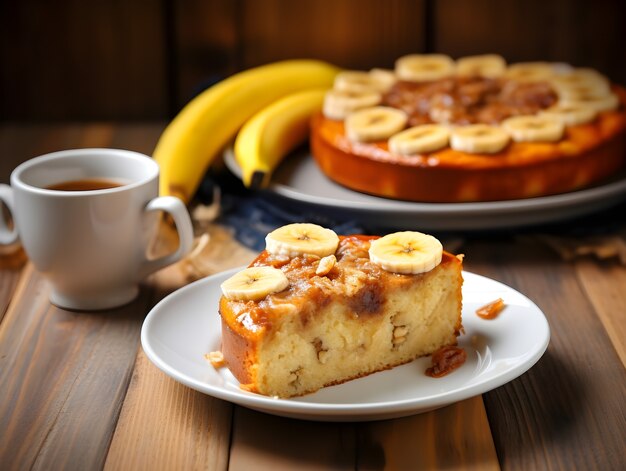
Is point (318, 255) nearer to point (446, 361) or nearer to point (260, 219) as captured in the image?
point (446, 361)

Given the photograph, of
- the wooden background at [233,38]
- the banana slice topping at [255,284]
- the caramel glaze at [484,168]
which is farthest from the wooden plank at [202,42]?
the banana slice topping at [255,284]

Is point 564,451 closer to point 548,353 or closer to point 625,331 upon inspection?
point 548,353

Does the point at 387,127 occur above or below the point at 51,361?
above

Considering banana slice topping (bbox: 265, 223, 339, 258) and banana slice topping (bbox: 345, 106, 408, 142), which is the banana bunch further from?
banana slice topping (bbox: 345, 106, 408, 142)

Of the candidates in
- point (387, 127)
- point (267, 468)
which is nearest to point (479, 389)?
point (267, 468)

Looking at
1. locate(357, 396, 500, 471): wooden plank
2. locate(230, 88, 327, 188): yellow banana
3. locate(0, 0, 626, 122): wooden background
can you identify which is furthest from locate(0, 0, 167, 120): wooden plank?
locate(357, 396, 500, 471): wooden plank

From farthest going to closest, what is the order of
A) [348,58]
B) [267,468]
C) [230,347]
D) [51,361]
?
[348,58]
[51,361]
[230,347]
[267,468]

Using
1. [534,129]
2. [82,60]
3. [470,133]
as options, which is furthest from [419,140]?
[82,60]
